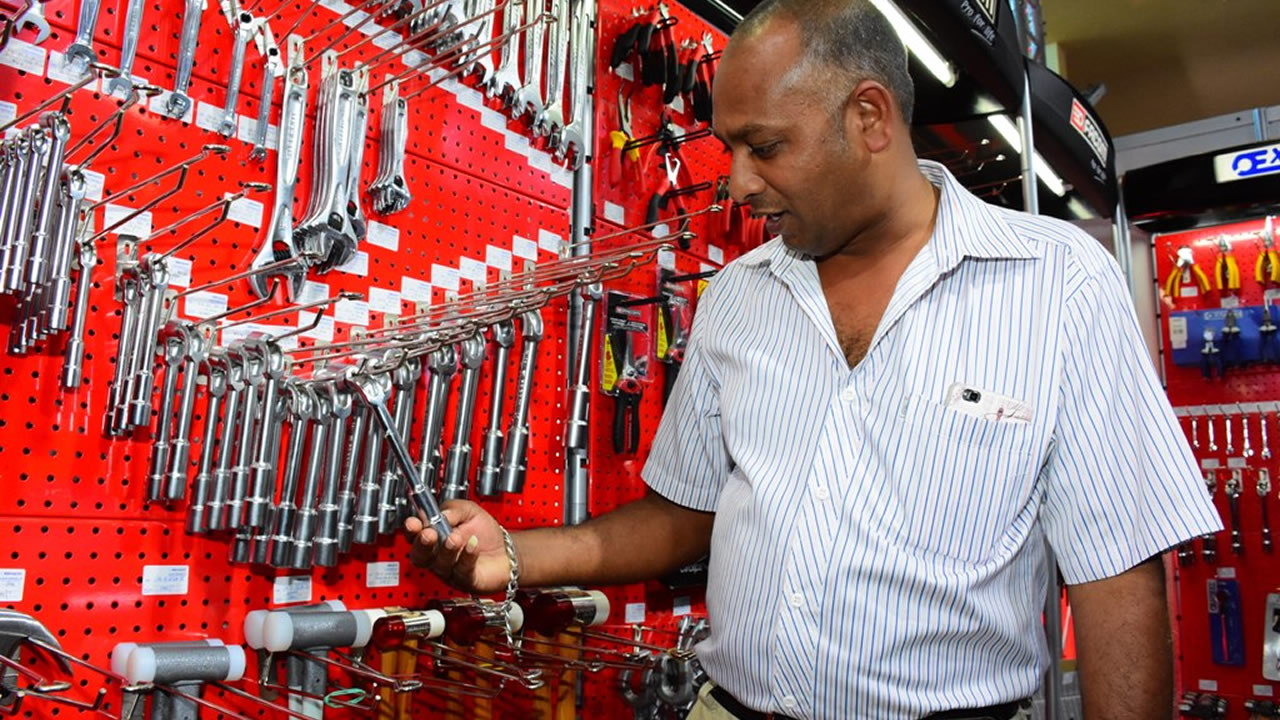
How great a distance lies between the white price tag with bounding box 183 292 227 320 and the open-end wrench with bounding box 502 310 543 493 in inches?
27.6

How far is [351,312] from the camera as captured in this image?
2.20m

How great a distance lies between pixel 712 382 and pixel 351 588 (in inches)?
35.0

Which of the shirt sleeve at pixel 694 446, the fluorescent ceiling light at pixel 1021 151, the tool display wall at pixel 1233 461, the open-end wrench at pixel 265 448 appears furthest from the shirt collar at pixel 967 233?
the tool display wall at pixel 1233 461

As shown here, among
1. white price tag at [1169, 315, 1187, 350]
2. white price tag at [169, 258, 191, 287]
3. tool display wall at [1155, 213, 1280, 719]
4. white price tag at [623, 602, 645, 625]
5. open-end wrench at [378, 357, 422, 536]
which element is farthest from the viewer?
white price tag at [1169, 315, 1187, 350]

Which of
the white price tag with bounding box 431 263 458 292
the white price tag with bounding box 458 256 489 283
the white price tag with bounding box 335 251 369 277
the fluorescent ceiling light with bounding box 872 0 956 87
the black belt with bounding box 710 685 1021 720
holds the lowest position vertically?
the black belt with bounding box 710 685 1021 720

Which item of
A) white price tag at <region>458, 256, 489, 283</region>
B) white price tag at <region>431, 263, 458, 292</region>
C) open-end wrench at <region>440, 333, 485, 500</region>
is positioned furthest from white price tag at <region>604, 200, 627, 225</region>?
open-end wrench at <region>440, 333, 485, 500</region>

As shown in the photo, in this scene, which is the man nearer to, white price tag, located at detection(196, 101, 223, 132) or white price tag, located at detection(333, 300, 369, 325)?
white price tag, located at detection(333, 300, 369, 325)

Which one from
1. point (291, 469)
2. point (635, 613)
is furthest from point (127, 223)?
point (635, 613)

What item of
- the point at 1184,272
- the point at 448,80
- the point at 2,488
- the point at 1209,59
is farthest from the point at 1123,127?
the point at 2,488

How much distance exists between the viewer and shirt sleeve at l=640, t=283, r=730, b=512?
6.69ft

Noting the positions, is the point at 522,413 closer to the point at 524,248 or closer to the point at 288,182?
the point at 524,248

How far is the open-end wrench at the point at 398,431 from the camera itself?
Result: 2.11 m

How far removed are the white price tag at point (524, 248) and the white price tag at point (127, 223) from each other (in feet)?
3.20

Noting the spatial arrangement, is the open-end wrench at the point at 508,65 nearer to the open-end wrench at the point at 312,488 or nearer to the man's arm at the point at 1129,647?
the open-end wrench at the point at 312,488
